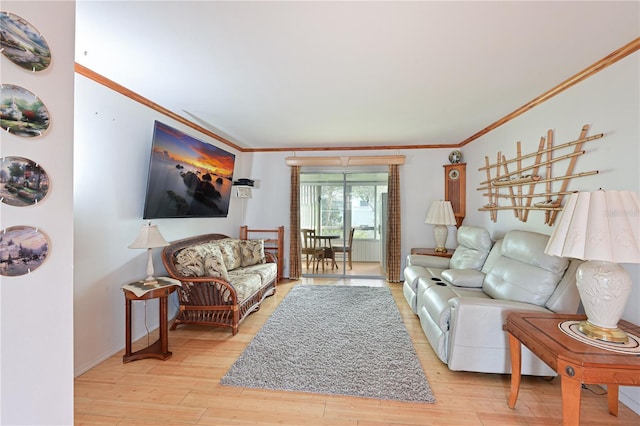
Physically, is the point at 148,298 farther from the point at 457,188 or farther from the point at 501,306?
the point at 457,188

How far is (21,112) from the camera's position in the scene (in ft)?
3.26

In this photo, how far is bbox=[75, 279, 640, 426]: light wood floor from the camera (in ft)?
5.78

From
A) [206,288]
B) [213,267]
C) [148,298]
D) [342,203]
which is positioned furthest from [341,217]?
[148,298]

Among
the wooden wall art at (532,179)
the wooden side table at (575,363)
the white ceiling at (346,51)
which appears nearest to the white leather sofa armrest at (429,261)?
the wooden wall art at (532,179)

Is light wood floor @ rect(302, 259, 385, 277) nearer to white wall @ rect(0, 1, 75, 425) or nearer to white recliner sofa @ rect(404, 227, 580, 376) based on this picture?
white recliner sofa @ rect(404, 227, 580, 376)

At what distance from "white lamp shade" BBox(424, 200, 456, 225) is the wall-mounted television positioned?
3224 millimetres

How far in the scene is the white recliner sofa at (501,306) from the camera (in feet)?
Result: 6.75

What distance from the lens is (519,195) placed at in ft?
10.3

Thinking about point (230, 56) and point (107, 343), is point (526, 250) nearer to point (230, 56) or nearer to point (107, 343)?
point (230, 56)

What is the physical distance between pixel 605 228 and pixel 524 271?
104cm

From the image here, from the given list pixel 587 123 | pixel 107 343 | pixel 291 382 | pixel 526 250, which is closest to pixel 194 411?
pixel 291 382

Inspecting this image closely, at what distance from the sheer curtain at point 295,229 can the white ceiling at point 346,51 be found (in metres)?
1.98

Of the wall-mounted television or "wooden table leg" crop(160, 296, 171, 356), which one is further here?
the wall-mounted television

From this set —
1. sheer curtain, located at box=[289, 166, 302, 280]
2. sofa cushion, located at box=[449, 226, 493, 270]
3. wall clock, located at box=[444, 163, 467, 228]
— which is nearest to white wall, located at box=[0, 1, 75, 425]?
sofa cushion, located at box=[449, 226, 493, 270]
